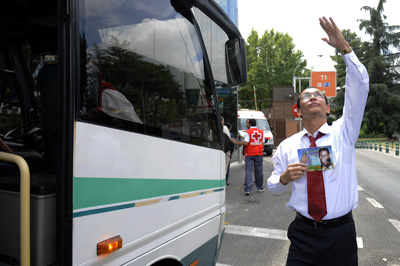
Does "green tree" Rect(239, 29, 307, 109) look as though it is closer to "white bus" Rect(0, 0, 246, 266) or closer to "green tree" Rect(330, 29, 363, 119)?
"green tree" Rect(330, 29, 363, 119)

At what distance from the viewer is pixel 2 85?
322 cm

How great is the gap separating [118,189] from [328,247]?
1.49m

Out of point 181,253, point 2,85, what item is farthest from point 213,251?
point 2,85

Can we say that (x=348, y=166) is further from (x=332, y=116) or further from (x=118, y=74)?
(x=332, y=116)

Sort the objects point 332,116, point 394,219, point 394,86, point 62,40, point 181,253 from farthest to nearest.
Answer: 1. point 332,116
2. point 394,86
3. point 394,219
4. point 181,253
5. point 62,40

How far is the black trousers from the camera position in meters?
2.27

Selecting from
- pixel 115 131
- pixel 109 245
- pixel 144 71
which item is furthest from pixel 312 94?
pixel 109 245

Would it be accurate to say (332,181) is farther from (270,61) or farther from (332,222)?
(270,61)

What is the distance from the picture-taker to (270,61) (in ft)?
141

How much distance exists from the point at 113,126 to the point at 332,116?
161ft

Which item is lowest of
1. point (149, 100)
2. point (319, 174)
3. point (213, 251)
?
point (213, 251)

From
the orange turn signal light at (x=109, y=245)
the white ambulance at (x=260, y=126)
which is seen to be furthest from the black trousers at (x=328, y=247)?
the white ambulance at (x=260, y=126)

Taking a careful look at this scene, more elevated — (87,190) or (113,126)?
(113,126)

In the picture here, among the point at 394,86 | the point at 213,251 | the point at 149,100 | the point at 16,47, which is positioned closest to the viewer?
the point at 149,100
